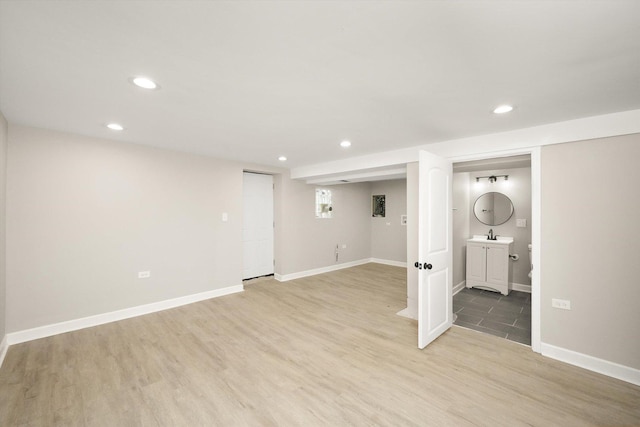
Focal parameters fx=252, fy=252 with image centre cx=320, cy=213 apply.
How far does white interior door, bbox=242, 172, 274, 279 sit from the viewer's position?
5.26 meters

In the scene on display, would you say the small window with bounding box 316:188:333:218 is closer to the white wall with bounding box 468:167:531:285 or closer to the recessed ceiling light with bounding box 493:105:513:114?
the white wall with bounding box 468:167:531:285

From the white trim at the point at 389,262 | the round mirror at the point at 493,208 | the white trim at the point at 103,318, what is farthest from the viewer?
the white trim at the point at 389,262

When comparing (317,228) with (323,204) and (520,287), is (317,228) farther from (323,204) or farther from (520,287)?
(520,287)

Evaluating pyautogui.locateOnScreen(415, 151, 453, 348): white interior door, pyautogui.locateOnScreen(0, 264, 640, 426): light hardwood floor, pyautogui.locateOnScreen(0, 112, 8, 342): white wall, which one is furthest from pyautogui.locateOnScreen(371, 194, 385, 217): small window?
pyautogui.locateOnScreen(0, 112, 8, 342): white wall

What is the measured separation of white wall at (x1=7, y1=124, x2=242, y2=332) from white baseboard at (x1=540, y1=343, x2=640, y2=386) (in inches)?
177

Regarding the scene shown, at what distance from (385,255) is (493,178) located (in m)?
3.32

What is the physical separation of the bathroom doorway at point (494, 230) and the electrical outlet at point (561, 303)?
126 cm

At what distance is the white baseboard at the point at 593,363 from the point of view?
2219 mm

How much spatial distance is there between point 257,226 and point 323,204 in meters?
1.79

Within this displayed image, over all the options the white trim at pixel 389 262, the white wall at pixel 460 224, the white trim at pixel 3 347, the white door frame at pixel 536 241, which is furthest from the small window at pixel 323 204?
the white trim at pixel 3 347

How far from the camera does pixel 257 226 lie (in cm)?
542

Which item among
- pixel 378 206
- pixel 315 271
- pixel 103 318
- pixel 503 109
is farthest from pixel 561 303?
pixel 103 318

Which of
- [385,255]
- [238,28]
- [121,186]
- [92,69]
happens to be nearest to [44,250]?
[121,186]

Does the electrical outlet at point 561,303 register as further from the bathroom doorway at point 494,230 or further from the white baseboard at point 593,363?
the bathroom doorway at point 494,230
